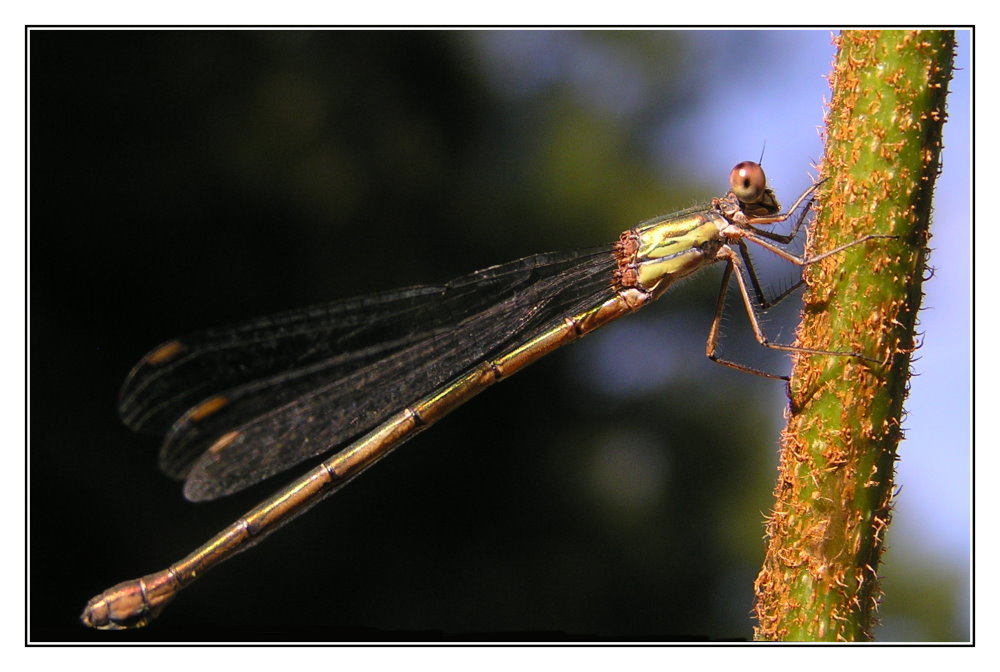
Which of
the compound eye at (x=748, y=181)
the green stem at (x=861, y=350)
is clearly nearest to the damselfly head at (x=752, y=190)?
the compound eye at (x=748, y=181)

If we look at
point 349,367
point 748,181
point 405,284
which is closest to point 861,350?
point 748,181

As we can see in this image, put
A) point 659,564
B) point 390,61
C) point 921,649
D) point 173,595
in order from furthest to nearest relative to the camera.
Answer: point 659,564
point 390,61
point 173,595
point 921,649

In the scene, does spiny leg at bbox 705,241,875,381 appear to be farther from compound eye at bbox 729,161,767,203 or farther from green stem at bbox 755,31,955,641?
green stem at bbox 755,31,955,641

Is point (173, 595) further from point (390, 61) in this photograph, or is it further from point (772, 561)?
point (390, 61)

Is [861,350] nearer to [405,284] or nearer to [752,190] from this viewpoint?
[752,190]

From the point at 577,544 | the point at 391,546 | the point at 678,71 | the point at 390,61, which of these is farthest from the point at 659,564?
the point at 390,61

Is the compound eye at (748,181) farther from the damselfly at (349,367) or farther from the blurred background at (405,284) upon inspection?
the blurred background at (405,284)
